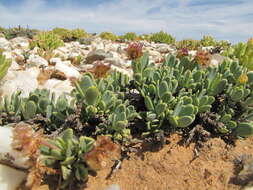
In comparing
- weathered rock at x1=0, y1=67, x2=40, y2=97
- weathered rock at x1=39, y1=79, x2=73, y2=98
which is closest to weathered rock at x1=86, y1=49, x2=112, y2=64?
weathered rock at x1=39, y1=79, x2=73, y2=98

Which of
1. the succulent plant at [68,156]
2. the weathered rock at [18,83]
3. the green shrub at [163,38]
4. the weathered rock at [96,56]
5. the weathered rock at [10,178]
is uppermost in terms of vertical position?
the green shrub at [163,38]

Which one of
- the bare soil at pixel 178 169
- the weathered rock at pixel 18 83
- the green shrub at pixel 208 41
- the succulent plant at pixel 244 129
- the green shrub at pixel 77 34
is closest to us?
the bare soil at pixel 178 169

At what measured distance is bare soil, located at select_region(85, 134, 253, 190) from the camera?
2.03 metres

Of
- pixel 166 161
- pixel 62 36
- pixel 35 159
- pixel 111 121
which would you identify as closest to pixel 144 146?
pixel 166 161

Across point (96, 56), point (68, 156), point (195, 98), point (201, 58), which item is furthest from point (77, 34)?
point (68, 156)

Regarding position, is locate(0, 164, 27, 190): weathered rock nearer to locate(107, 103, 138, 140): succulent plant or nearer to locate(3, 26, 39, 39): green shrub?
locate(107, 103, 138, 140): succulent plant

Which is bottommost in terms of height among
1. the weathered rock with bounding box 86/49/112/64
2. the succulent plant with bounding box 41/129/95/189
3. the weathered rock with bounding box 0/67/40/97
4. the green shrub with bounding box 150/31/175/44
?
the succulent plant with bounding box 41/129/95/189

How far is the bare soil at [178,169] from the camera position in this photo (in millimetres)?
2033

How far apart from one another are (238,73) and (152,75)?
1029mm

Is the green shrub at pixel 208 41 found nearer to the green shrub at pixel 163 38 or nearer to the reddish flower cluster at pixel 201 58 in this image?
the green shrub at pixel 163 38

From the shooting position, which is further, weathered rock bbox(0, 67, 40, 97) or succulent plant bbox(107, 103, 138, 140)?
weathered rock bbox(0, 67, 40, 97)

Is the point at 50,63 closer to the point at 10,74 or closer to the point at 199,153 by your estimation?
the point at 10,74

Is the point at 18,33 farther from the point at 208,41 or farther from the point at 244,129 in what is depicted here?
the point at 244,129

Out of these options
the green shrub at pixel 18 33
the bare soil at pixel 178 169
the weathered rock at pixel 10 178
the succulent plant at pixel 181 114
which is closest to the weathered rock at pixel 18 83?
the weathered rock at pixel 10 178
